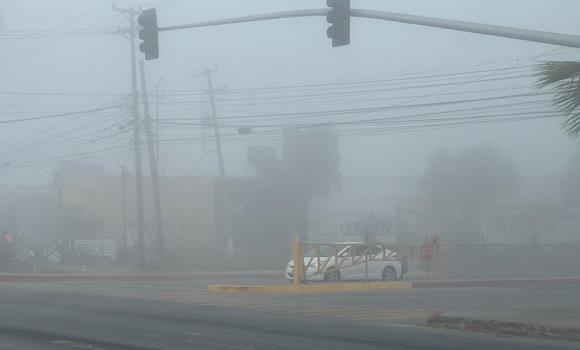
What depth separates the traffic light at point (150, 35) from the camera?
19.5 meters

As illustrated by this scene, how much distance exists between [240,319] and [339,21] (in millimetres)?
6329

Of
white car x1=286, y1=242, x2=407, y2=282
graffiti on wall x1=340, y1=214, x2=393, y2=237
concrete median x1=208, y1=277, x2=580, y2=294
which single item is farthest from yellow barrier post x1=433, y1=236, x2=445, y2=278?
graffiti on wall x1=340, y1=214, x2=393, y2=237

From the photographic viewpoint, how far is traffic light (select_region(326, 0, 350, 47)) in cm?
1806

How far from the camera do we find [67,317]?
741 inches

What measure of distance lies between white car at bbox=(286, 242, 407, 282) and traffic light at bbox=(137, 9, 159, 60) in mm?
12730

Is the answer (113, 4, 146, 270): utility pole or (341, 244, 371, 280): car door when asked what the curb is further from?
(113, 4, 146, 270): utility pole

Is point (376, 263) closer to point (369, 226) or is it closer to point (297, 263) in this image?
point (297, 263)

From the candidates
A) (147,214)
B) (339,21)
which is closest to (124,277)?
(339,21)

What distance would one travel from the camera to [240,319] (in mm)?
19078

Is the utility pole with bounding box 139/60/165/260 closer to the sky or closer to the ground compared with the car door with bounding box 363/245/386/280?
closer to the sky

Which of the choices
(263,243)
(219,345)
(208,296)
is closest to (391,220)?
(263,243)

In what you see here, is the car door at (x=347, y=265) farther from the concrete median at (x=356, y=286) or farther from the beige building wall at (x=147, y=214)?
the beige building wall at (x=147, y=214)

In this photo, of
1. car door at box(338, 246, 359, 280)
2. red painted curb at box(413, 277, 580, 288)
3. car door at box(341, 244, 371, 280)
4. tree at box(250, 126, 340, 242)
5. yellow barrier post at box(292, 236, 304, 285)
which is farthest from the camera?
tree at box(250, 126, 340, 242)

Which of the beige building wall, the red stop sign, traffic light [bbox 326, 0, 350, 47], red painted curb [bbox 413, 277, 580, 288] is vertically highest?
traffic light [bbox 326, 0, 350, 47]
